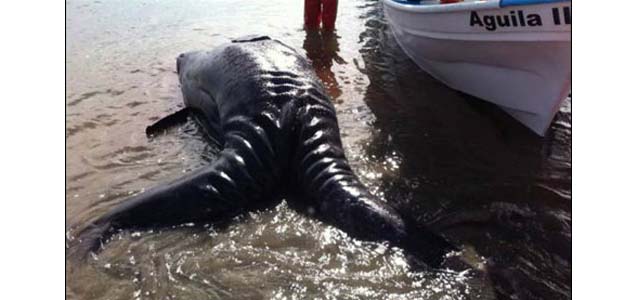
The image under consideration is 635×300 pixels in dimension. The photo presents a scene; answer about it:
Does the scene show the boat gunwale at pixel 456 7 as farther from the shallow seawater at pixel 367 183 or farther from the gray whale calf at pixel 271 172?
the gray whale calf at pixel 271 172

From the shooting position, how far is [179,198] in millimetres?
3916

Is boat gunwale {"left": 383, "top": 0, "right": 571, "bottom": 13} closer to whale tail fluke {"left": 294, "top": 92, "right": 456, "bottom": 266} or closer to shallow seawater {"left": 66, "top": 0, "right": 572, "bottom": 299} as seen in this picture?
shallow seawater {"left": 66, "top": 0, "right": 572, "bottom": 299}

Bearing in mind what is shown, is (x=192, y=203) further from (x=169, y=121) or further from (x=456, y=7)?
(x=456, y=7)

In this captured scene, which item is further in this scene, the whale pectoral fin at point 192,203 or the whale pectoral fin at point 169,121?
the whale pectoral fin at point 169,121

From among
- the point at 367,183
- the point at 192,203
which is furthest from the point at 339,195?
the point at 192,203

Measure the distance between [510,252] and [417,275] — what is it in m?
0.70

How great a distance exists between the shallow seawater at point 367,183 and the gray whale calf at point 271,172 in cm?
13

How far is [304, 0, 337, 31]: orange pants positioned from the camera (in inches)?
390

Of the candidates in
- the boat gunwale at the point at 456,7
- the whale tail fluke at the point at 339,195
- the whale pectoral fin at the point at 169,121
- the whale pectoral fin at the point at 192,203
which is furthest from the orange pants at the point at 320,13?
the whale pectoral fin at the point at 192,203

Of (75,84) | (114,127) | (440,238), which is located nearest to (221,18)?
(75,84)

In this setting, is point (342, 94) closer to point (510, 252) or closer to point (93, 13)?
point (510, 252)

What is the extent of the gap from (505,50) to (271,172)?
8.85ft

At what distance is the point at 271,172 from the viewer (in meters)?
4.27

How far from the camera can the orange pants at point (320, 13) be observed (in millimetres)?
9914
